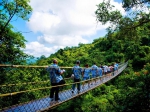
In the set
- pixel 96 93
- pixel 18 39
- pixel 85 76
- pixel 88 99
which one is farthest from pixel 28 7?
pixel 96 93

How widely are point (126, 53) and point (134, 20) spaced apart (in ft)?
71.5

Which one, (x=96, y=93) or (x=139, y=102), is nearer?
(x=139, y=102)

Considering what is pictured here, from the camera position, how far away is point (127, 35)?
860cm

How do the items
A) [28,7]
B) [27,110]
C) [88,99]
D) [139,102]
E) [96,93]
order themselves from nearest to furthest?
[27,110], [139,102], [28,7], [88,99], [96,93]

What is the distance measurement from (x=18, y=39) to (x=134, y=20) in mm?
4987

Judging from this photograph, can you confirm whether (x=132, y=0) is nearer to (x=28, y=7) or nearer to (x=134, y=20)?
(x=134, y=20)

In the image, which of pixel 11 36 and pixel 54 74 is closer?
pixel 54 74

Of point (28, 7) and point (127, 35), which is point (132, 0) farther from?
point (28, 7)

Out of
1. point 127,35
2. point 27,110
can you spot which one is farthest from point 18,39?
point 27,110

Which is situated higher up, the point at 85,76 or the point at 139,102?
the point at 85,76

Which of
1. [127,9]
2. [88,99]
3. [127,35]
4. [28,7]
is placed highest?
[28,7]

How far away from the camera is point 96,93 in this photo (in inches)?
618

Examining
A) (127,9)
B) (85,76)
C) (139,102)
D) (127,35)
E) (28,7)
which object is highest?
(28,7)

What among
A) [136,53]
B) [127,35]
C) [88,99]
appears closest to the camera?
[127,35]
